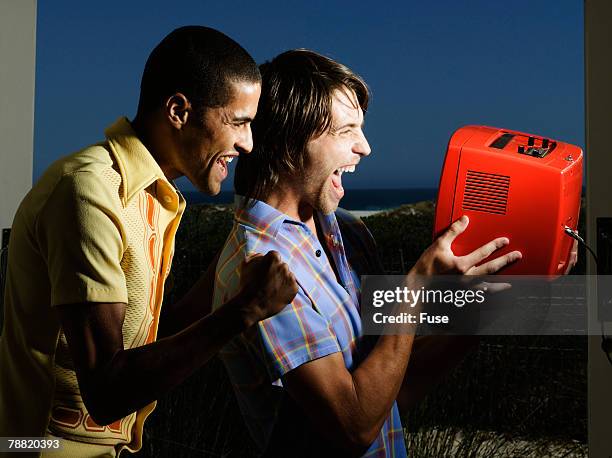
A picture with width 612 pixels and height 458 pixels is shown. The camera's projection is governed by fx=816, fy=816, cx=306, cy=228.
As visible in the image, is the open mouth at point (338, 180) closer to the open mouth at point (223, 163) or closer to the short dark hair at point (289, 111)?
the short dark hair at point (289, 111)

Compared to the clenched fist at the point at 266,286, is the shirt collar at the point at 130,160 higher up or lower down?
higher up

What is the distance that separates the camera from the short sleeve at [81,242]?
4.10 ft

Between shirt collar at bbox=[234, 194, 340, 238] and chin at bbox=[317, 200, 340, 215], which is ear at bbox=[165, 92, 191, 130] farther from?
chin at bbox=[317, 200, 340, 215]

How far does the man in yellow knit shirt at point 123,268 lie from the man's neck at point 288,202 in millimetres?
110

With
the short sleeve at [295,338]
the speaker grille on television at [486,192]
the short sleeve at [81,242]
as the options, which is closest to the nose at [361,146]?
the speaker grille on television at [486,192]

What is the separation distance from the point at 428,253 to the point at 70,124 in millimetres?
1796

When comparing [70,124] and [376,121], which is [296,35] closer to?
[376,121]

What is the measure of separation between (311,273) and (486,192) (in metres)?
0.37

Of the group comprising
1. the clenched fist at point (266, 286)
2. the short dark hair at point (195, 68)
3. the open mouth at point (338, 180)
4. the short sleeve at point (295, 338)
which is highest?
the short dark hair at point (195, 68)

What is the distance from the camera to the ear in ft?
4.88

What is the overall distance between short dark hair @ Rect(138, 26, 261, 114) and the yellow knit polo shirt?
0.32 feet

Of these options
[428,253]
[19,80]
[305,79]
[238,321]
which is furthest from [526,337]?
[19,80]

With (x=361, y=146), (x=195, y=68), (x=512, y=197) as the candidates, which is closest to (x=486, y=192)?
(x=512, y=197)

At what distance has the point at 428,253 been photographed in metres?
1.57
